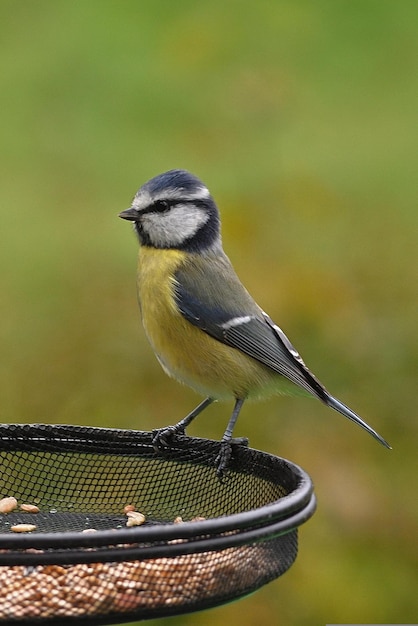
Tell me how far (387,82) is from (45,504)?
3.99 meters

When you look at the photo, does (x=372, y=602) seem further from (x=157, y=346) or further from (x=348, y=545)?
(x=157, y=346)

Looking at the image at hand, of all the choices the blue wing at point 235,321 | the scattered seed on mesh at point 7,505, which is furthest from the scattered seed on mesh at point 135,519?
the blue wing at point 235,321

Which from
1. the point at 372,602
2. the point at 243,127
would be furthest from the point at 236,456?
the point at 243,127

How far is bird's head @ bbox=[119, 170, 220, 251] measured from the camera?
2.86 meters

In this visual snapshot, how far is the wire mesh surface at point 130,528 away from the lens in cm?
169

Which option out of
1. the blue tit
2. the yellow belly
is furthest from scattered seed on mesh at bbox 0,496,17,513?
the yellow belly

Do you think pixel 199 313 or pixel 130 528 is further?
pixel 199 313

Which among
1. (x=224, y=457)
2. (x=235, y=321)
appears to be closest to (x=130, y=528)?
(x=224, y=457)

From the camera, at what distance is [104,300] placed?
4219 millimetres

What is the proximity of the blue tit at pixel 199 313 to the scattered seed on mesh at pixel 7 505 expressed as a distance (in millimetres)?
469

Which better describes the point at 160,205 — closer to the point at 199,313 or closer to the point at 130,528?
the point at 199,313

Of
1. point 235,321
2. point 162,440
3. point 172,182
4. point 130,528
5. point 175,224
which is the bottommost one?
point 162,440

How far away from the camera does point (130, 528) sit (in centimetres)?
182

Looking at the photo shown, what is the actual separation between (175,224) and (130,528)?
132 cm
